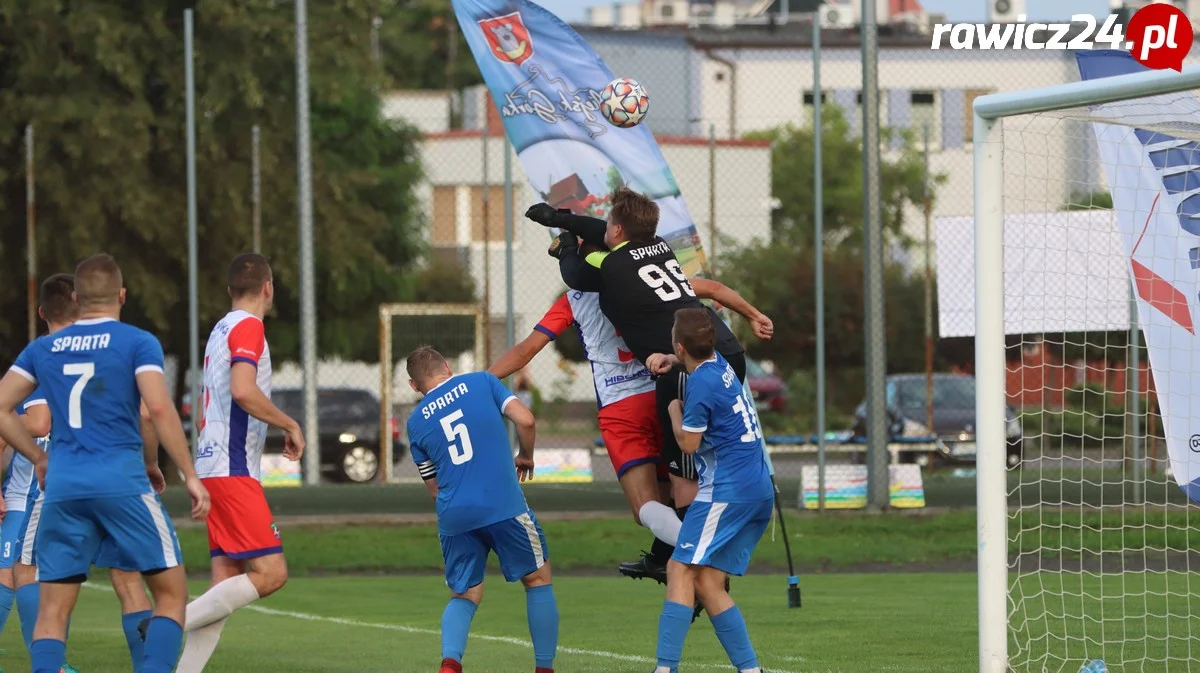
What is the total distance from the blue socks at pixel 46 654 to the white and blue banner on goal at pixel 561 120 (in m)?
4.78

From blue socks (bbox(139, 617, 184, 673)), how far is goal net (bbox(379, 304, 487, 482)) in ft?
41.9

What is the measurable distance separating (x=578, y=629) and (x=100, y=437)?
528 cm

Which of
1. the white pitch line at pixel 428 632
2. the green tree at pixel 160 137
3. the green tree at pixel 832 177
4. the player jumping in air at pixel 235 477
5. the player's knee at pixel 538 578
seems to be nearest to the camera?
the player jumping in air at pixel 235 477

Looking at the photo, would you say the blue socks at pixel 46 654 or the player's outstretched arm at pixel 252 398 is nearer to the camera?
the blue socks at pixel 46 654

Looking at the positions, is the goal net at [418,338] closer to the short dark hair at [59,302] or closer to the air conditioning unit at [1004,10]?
the air conditioning unit at [1004,10]

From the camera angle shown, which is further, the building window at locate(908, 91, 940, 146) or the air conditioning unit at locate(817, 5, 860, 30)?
the air conditioning unit at locate(817, 5, 860, 30)

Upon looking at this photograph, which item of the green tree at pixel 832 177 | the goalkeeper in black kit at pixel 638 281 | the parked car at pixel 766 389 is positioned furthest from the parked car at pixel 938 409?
the green tree at pixel 832 177

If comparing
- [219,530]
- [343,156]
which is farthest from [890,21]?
[219,530]

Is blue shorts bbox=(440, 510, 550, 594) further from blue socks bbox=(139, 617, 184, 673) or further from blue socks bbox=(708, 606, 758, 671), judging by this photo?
blue socks bbox=(139, 617, 184, 673)

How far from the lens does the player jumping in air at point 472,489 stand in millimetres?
8156

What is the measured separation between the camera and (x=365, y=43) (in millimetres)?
23219

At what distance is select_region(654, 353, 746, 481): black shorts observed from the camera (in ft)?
29.4

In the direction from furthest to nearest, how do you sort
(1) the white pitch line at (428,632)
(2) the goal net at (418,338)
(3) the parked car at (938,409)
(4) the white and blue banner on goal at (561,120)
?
(3) the parked car at (938,409) < (2) the goal net at (418,338) < (4) the white and blue banner on goal at (561,120) < (1) the white pitch line at (428,632)

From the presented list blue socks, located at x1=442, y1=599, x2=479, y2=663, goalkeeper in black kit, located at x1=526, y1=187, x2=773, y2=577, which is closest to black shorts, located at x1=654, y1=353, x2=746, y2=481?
goalkeeper in black kit, located at x1=526, y1=187, x2=773, y2=577
